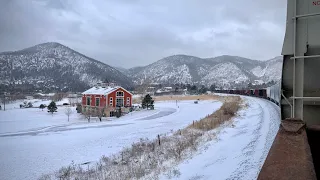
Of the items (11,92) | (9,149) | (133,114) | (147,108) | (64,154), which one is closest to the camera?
(64,154)

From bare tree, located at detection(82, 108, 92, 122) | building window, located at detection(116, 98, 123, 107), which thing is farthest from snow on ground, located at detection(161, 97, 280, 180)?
building window, located at detection(116, 98, 123, 107)

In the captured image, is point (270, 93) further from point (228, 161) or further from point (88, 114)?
point (228, 161)

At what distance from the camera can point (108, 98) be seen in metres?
55.7

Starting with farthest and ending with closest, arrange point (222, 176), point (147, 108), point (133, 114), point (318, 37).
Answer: point (147, 108) → point (133, 114) → point (222, 176) → point (318, 37)

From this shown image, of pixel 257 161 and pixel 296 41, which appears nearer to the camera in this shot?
pixel 296 41

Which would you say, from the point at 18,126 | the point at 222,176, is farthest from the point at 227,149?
the point at 18,126

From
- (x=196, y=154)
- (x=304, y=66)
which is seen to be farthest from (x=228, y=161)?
(x=304, y=66)

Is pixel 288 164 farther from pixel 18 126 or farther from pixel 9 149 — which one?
pixel 18 126

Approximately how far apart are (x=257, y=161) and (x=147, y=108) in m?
55.5

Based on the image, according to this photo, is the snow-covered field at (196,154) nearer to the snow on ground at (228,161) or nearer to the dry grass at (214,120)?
the snow on ground at (228,161)

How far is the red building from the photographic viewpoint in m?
56.0

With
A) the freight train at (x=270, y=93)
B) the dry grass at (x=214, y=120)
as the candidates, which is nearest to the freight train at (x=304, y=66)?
the freight train at (x=270, y=93)

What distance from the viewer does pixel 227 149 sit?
1249 cm

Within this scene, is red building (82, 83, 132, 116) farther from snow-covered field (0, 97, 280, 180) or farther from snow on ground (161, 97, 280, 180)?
snow on ground (161, 97, 280, 180)
